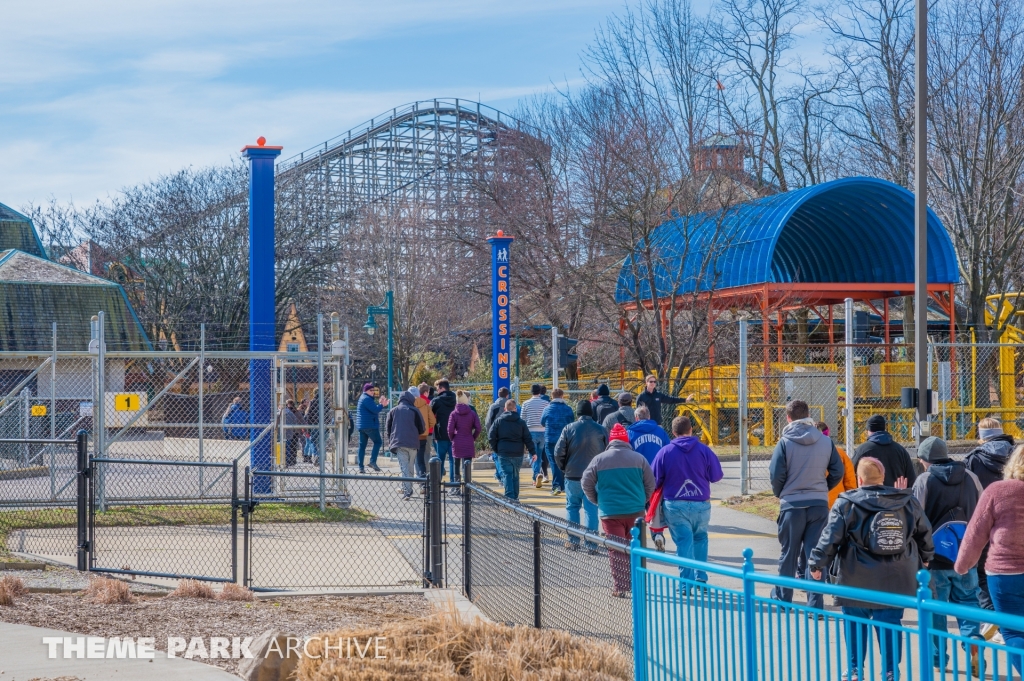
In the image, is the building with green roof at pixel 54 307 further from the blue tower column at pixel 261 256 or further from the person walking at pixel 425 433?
the person walking at pixel 425 433

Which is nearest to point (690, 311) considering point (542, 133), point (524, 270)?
point (524, 270)

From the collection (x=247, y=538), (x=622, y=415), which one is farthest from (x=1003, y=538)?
(x=622, y=415)

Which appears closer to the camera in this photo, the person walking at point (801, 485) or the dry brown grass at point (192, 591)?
the person walking at point (801, 485)

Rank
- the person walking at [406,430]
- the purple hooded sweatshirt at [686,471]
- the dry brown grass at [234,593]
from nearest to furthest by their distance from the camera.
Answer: the dry brown grass at [234,593], the purple hooded sweatshirt at [686,471], the person walking at [406,430]

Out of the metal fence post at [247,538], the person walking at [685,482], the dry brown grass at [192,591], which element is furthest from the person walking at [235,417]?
the person walking at [685,482]

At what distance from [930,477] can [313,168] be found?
47.8m

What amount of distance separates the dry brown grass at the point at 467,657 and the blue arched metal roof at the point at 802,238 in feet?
62.2

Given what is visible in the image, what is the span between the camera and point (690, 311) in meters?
26.7

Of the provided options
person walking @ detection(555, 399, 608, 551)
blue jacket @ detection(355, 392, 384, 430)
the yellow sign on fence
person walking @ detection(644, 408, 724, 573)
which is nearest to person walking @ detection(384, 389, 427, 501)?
blue jacket @ detection(355, 392, 384, 430)

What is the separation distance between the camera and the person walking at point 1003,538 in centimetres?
605

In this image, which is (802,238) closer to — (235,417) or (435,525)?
(235,417)

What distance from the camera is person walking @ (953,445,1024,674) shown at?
6047mm

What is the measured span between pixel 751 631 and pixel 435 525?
16.5 ft

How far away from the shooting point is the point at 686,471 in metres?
9.29
